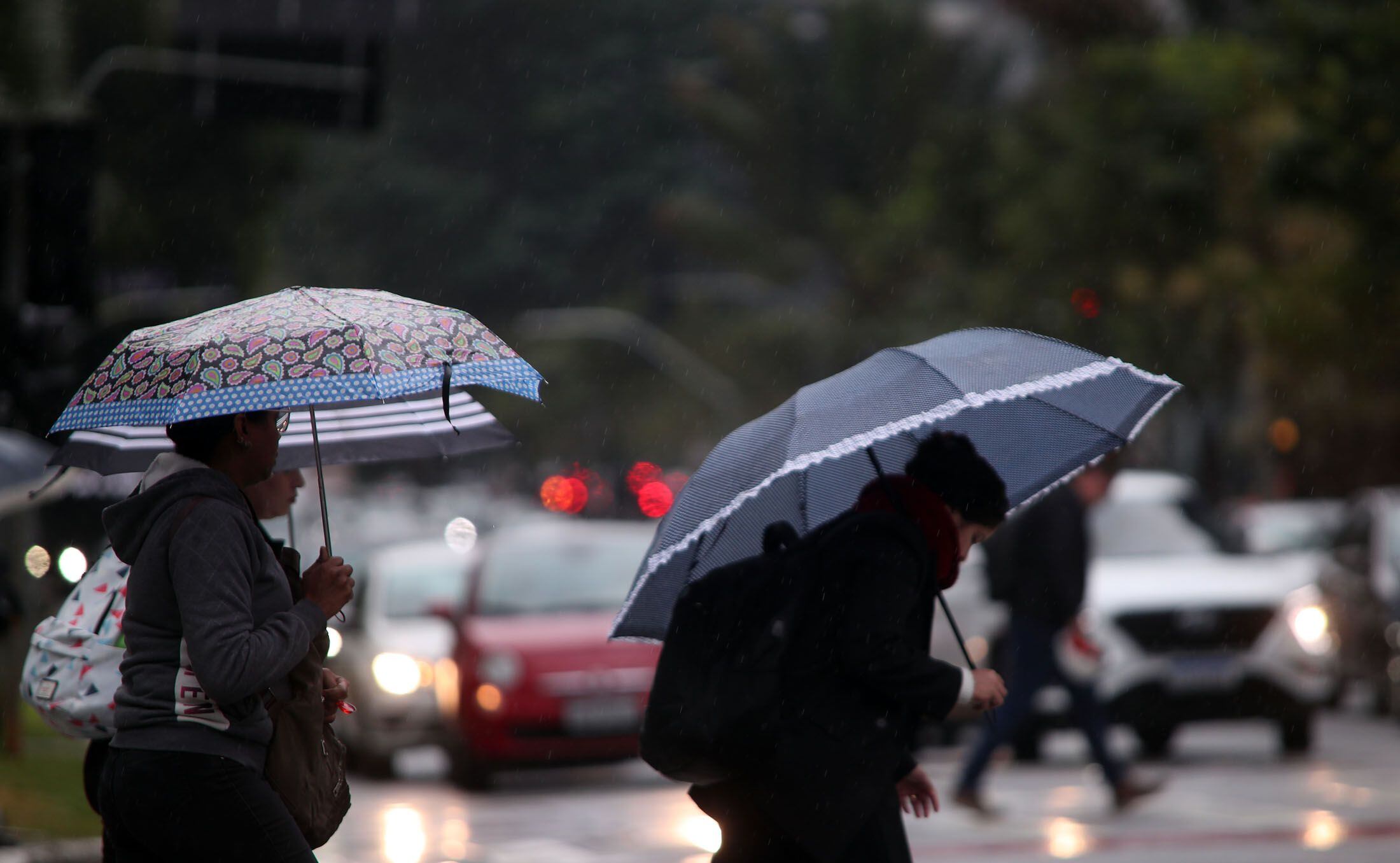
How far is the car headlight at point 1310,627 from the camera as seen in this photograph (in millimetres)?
13305

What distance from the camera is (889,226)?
167ft

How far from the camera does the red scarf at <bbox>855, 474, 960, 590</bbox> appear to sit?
4.71m

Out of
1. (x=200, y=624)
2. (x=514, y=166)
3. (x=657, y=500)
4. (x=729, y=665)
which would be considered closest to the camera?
(x=200, y=624)

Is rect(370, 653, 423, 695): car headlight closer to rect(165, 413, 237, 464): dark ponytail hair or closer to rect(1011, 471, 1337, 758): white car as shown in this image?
rect(1011, 471, 1337, 758): white car

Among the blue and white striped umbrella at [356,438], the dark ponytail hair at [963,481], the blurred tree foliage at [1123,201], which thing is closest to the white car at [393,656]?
the blurred tree foliage at [1123,201]

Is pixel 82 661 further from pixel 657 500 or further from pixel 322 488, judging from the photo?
pixel 657 500

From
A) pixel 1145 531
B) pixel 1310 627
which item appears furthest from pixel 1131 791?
pixel 1145 531

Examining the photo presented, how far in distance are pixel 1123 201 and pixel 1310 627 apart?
68.2 ft

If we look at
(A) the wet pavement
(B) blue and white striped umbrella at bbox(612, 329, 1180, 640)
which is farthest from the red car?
(B) blue and white striped umbrella at bbox(612, 329, 1180, 640)

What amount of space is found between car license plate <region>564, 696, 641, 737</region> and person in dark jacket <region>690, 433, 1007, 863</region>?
8.50 metres

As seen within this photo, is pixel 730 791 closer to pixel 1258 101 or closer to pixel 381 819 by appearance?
pixel 381 819

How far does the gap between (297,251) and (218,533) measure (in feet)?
236

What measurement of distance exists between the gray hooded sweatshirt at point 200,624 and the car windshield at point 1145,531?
11122mm

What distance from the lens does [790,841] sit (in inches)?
179
